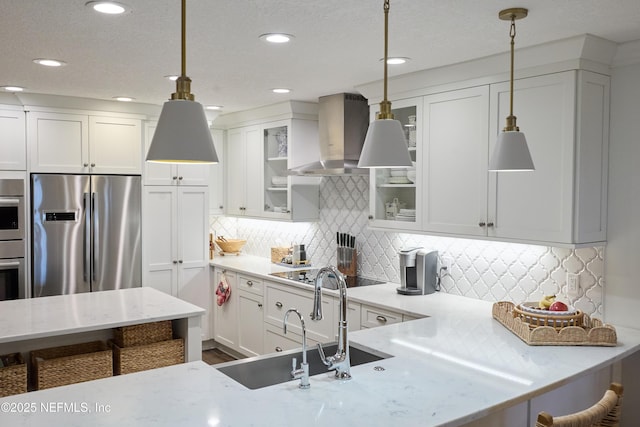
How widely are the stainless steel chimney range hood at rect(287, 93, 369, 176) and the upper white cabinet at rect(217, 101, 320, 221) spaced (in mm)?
442

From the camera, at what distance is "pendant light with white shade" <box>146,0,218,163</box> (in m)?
1.48

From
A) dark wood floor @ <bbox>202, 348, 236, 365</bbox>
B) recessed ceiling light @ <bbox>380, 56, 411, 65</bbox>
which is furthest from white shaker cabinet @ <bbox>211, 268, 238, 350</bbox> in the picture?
recessed ceiling light @ <bbox>380, 56, 411, 65</bbox>

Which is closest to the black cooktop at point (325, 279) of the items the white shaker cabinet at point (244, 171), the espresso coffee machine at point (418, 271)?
the espresso coffee machine at point (418, 271)

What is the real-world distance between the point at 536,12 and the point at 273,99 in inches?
108

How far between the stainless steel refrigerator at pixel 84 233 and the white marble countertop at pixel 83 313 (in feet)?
4.47

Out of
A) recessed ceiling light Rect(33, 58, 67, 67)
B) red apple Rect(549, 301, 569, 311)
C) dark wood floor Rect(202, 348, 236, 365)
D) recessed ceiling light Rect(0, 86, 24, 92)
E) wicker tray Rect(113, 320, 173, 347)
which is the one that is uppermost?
recessed ceiling light Rect(0, 86, 24, 92)

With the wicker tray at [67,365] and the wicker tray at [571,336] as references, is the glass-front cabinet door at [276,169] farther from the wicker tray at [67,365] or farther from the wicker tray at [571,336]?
the wicker tray at [571,336]

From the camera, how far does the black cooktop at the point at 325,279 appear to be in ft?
14.2

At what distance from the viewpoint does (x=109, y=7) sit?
92.5 inches

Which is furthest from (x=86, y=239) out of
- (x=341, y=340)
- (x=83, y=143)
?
(x=341, y=340)

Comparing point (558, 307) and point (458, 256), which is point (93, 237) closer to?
point (458, 256)

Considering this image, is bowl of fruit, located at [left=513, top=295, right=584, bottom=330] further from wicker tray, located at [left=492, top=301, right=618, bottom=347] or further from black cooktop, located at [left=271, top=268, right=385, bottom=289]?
black cooktop, located at [left=271, top=268, right=385, bottom=289]

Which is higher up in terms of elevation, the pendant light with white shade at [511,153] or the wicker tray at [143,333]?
the pendant light with white shade at [511,153]

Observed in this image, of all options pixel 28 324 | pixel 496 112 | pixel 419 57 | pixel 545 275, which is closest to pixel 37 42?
pixel 28 324
